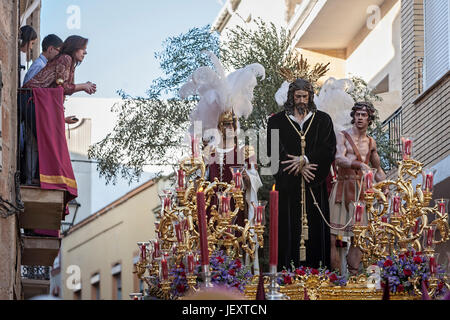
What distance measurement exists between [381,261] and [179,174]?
1.80 m

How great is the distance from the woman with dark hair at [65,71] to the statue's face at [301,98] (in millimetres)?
4428

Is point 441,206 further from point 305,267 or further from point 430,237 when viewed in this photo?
point 305,267

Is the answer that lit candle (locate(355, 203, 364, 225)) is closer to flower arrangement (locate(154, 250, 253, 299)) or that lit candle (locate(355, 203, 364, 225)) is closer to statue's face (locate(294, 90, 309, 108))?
flower arrangement (locate(154, 250, 253, 299))

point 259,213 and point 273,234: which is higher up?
point 259,213

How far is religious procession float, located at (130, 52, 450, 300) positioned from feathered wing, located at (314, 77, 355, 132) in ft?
5.81

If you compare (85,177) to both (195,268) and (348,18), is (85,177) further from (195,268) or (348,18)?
(195,268)

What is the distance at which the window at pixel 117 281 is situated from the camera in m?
32.7

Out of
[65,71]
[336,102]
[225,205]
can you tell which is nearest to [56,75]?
[65,71]

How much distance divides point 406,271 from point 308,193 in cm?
179

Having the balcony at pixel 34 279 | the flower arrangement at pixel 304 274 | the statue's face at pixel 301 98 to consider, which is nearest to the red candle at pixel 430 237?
the flower arrangement at pixel 304 274

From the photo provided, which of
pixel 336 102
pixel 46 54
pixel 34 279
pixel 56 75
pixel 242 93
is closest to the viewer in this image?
pixel 242 93

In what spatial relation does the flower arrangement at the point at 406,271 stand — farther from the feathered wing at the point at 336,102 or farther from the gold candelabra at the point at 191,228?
the feathered wing at the point at 336,102

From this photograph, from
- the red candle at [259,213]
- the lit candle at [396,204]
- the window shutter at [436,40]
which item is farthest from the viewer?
the window shutter at [436,40]

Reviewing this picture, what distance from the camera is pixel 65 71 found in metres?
14.2
